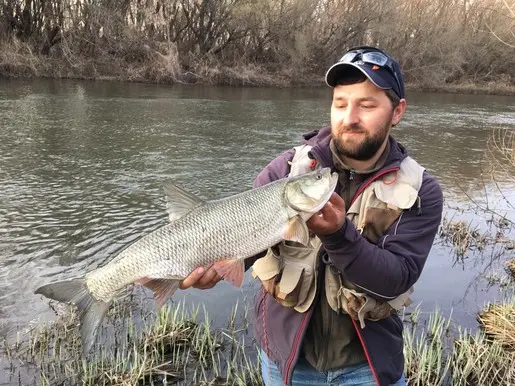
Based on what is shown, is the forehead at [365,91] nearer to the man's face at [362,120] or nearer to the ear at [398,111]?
the man's face at [362,120]

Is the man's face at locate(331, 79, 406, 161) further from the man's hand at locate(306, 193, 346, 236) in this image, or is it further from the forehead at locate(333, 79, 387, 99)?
the man's hand at locate(306, 193, 346, 236)

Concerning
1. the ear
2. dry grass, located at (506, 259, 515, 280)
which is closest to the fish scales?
the ear

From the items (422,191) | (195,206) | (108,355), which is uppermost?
(422,191)

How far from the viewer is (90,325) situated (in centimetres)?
262

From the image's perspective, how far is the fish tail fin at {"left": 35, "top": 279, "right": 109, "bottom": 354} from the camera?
8.46ft

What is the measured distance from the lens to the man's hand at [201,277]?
101 inches

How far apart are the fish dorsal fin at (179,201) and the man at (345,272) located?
34 cm

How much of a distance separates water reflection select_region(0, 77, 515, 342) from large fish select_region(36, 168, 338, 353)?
11.0 feet

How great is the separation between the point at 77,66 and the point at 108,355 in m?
26.0

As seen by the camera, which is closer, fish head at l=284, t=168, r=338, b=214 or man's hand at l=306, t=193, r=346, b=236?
man's hand at l=306, t=193, r=346, b=236

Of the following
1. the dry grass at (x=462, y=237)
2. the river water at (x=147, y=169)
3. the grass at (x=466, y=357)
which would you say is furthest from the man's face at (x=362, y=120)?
the dry grass at (x=462, y=237)

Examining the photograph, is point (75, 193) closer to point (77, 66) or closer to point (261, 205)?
point (261, 205)

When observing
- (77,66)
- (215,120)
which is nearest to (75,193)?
(215,120)

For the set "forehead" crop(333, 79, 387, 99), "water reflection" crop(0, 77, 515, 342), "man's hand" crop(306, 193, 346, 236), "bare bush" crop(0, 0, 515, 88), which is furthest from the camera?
"bare bush" crop(0, 0, 515, 88)
